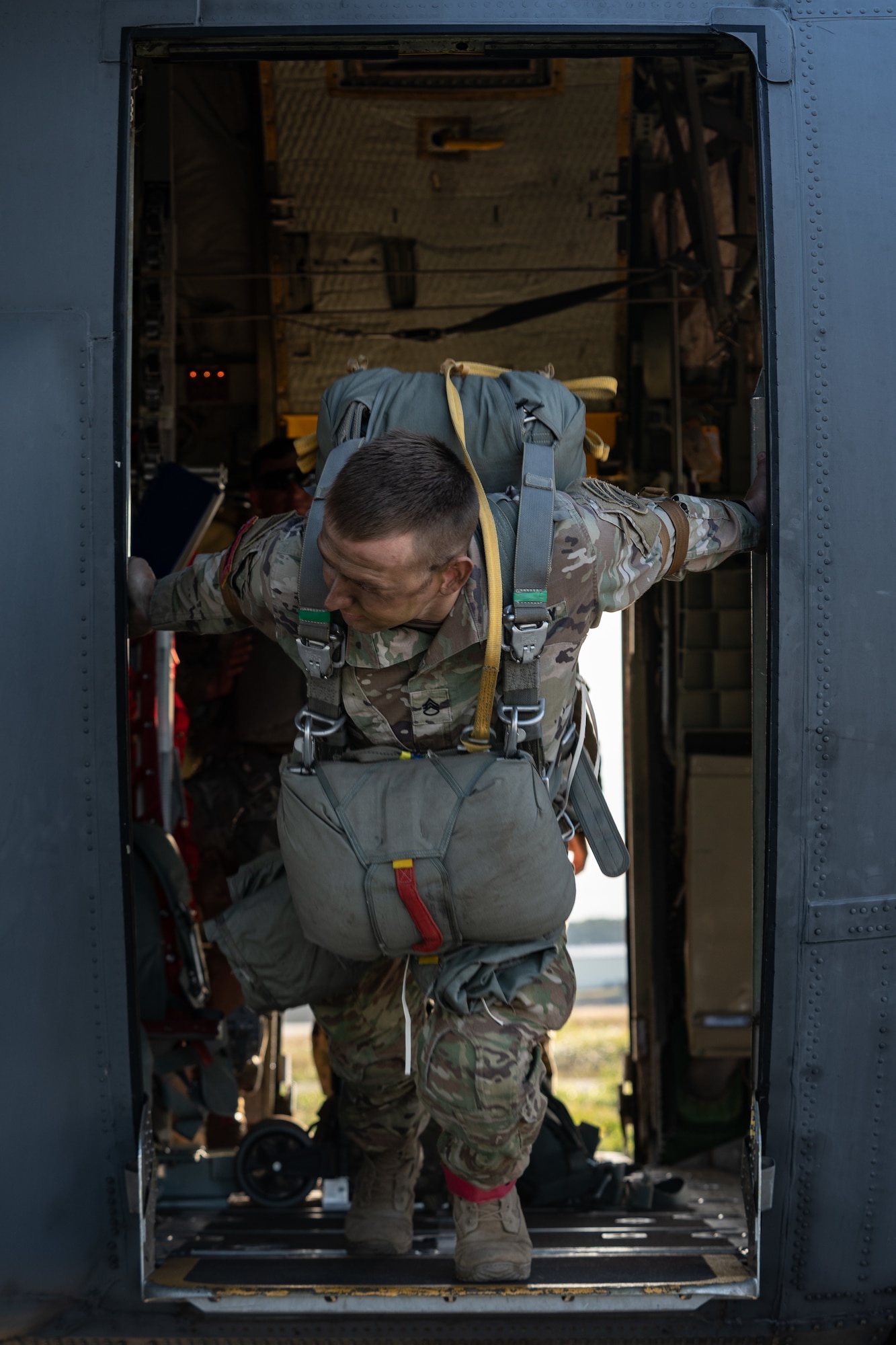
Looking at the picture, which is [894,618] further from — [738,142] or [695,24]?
[738,142]

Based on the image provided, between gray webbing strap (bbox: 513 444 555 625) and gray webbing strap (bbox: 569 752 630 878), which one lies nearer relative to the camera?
gray webbing strap (bbox: 513 444 555 625)

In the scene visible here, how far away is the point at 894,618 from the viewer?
2895mm

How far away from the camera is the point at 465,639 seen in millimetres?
2662

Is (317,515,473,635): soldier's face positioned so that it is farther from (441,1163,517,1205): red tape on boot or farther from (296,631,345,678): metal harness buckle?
(441,1163,517,1205): red tape on boot

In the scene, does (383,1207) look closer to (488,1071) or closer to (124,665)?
(488,1071)

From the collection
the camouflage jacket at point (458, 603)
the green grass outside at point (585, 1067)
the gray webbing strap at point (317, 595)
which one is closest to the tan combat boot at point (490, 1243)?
the camouflage jacket at point (458, 603)

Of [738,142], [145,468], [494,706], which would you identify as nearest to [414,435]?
[494,706]

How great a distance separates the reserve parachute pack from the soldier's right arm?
0.11m

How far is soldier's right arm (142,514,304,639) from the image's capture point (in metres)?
2.77

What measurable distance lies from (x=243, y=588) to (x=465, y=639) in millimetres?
515

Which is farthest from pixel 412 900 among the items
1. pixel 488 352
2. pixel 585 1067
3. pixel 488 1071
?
pixel 585 1067

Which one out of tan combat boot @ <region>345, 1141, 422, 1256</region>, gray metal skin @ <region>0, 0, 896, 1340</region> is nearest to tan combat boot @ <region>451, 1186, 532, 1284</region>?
gray metal skin @ <region>0, 0, 896, 1340</region>

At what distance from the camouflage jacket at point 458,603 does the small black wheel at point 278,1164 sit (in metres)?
1.65

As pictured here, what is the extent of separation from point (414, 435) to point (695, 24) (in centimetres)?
118
